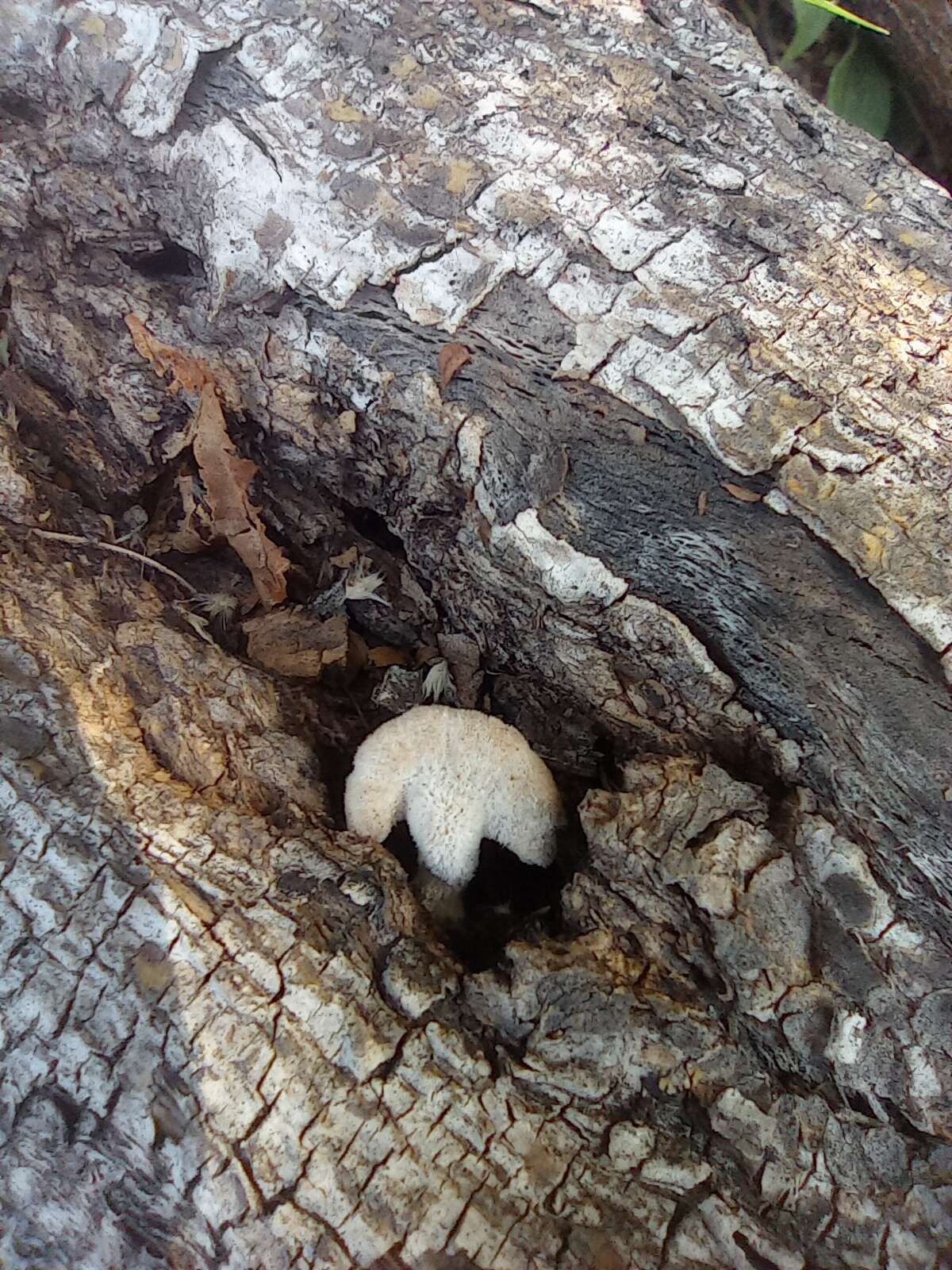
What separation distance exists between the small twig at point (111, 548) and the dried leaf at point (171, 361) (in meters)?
0.49

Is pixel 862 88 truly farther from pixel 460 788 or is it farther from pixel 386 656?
pixel 460 788

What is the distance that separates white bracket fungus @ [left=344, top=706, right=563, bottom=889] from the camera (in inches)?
100.0

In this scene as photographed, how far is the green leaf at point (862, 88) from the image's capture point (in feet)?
11.9

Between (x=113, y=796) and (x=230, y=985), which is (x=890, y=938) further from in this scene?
(x=113, y=796)

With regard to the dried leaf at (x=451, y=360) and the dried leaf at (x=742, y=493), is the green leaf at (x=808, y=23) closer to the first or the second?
the dried leaf at (x=451, y=360)

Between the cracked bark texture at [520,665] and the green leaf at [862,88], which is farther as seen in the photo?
the green leaf at [862,88]

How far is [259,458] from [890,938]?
2089 millimetres

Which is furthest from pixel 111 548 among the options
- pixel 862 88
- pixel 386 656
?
pixel 862 88

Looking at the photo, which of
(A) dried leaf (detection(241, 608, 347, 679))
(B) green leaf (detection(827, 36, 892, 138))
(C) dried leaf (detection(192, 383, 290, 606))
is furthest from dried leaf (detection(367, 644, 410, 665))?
(B) green leaf (detection(827, 36, 892, 138))

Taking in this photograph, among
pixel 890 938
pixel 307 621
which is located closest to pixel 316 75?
pixel 307 621

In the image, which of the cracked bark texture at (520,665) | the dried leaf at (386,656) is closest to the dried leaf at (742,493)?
the cracked bark texture at (520,665)

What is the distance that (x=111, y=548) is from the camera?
2596mm

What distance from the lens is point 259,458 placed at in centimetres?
271

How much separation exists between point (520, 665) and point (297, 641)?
70cm
